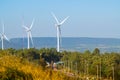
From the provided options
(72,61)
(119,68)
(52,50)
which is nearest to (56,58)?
(52,50)

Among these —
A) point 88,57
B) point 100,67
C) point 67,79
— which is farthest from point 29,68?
point 88,57

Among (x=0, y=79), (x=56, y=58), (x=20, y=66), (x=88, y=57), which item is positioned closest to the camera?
(x=0, y=79)

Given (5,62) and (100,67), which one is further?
(100,67)

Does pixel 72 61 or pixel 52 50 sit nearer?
pixel 72 61

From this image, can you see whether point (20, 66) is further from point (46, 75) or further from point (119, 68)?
point (119, 68)

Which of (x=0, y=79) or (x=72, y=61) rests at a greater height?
(x=0, y=79)

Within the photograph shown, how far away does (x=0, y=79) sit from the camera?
10.2m

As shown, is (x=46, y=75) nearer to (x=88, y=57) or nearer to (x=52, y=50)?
(x=88, y=57)

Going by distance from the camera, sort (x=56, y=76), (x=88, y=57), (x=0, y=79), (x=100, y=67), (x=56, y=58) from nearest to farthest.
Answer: (x=56, y=76), (x=0, y=79), (x=100, y=67), (x=88, y=57), (x=56, y=58)

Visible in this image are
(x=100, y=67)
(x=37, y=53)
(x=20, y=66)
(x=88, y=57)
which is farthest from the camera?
(x=37, y=53)

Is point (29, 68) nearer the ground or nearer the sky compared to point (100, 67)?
nearer the sky

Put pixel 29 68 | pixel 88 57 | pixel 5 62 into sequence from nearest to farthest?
pixel 29 68, pixel 5 62, pixel 88 57

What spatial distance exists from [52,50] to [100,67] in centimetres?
3620

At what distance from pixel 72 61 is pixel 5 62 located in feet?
180
